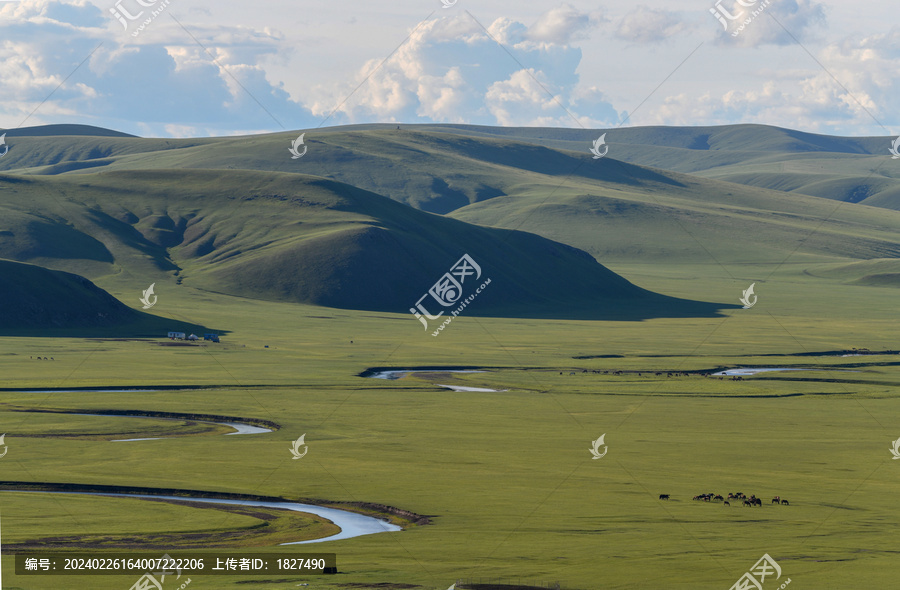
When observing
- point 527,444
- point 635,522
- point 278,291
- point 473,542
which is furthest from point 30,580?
point 278,291

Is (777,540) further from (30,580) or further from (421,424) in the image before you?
(421,424)

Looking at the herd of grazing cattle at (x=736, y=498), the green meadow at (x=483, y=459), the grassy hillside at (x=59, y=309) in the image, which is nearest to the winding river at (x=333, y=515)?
the green meadow at (x=483, y=459)

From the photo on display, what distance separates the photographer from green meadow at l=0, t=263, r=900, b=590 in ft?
121

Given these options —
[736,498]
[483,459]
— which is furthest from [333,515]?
[736,498]

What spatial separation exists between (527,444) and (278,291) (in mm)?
137149

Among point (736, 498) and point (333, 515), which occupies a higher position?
point (736, 498)

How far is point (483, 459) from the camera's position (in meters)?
59.1

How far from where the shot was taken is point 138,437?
65.4 metres

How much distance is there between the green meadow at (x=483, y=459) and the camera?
1449 inches

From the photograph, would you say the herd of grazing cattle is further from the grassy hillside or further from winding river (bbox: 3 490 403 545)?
the grassy hillside

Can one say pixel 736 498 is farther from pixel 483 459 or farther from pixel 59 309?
pixel 59 309

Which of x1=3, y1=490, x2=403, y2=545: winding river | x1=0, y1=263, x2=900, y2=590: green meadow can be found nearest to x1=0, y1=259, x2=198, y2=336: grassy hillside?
x1=0, y1=263, x2=900, y2=590: green meadow

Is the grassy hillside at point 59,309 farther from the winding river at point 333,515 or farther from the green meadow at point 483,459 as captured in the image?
the winding river at point 333,515

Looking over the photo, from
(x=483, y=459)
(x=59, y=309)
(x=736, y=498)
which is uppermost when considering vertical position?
(x=59, y=309)
